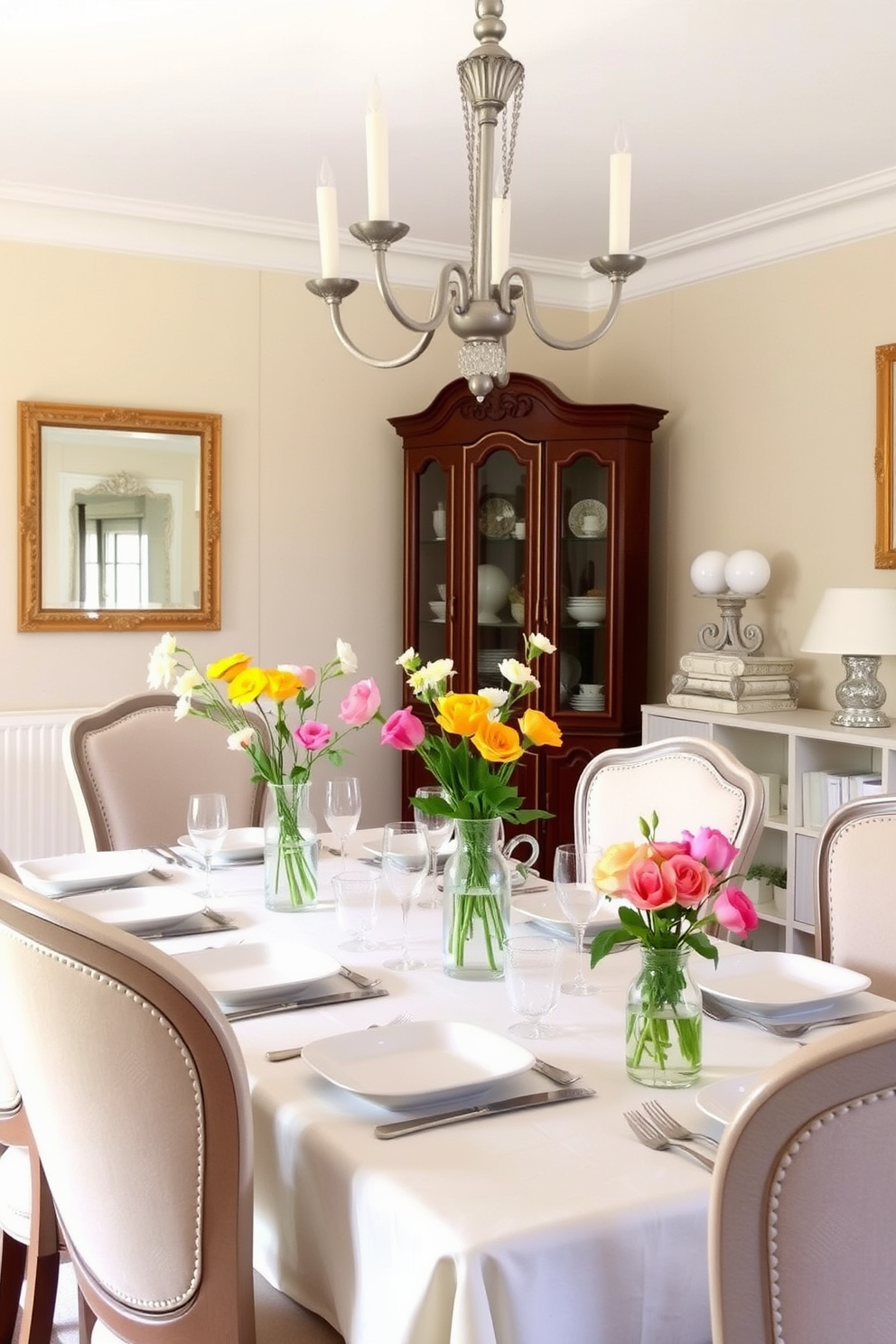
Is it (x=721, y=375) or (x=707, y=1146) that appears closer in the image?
(x=707, y=1146)

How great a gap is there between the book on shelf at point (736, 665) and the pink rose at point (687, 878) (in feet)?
9.01

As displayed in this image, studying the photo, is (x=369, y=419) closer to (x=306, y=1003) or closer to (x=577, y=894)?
(x=577, y=894)

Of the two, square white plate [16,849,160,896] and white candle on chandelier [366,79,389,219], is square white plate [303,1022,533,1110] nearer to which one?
square white plate [16,849,160,896]

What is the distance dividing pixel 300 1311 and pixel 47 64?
2.78m

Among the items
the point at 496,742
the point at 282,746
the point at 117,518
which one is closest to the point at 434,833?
the point at 282,746

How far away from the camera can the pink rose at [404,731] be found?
1886 millimetres

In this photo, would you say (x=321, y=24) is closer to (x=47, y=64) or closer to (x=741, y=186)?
(x=47, y=64)

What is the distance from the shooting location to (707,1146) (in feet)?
4.24

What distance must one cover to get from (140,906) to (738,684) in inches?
93.2

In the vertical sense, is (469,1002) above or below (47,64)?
below

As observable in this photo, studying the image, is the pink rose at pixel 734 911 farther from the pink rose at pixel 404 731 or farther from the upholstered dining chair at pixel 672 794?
the upholstered dining chair at pixel 672 794

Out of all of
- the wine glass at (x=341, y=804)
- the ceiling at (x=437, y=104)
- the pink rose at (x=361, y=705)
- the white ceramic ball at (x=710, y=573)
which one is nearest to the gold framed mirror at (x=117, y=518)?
the ceiling at (x=437, y=104)

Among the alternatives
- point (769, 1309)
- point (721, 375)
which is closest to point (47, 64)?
point (721, 375)

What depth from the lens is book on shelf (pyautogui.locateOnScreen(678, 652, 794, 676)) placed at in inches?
161
